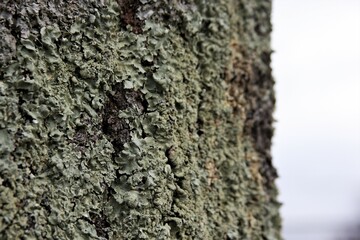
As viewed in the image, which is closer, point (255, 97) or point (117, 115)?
point (117, 115)

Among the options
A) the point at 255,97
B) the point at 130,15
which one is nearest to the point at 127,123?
the point at 130,15

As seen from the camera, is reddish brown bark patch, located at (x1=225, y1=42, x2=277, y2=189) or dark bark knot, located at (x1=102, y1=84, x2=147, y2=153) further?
reddish brown bark patch, located at (x1=225, y1=42, x2=277, y2=189)


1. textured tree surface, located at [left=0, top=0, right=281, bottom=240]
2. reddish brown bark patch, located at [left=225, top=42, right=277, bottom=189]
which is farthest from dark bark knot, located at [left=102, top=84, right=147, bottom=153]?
reddish brown bark patch, located at [left=225, top=42, right=277, bottom=189]

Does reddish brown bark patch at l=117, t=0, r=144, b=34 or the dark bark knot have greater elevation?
reddish brown bark patch at l=117, t=0, r=144, b=34

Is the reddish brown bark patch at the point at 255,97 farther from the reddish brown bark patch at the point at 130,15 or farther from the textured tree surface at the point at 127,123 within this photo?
the reddish brown bark patch at the point at 130,15

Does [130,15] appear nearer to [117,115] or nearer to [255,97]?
[117,115]

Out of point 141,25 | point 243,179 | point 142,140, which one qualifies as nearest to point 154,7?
point 141,25

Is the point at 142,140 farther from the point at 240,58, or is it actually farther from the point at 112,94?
the point at 240,58

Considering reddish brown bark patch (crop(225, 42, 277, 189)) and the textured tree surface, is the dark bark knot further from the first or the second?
reddish brown bark patch (crop(225, 42, 277, 189))

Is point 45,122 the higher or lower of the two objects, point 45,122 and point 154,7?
the lower
